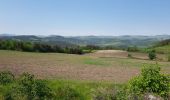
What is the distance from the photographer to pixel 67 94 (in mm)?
19859

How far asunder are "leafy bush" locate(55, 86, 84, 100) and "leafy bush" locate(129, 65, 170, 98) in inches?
Result: 174

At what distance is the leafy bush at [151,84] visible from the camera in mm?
16453

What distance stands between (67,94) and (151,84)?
5.62m

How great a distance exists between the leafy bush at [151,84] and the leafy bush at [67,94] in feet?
14.5

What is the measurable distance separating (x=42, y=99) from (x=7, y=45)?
83386mm

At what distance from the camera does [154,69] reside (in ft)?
55.6

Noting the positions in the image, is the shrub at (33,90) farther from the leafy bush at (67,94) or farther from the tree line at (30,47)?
the tree line at (30,47)

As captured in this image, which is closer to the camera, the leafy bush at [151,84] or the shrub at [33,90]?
the leafy bush at [151,84]

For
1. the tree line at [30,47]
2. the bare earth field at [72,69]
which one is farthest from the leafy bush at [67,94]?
the tree line at [30,47]

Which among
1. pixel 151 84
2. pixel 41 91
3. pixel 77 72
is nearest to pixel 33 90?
pixel 41 91

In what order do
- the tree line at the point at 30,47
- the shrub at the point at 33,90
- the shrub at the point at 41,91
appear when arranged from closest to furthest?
the shrub at the point at 33,90 < the shrub at the point at 41,91 < the tree line at the point at 30,47

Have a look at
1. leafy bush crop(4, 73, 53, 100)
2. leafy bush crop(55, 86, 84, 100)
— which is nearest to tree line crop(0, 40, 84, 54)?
leafy bush crop(55, 86, 84, 100)

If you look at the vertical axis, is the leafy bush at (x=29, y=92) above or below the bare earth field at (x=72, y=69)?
above

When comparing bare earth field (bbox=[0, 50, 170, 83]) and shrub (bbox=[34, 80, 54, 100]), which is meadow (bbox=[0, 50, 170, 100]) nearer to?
bare earth field (bbox=[0, 50, 170, 83])
